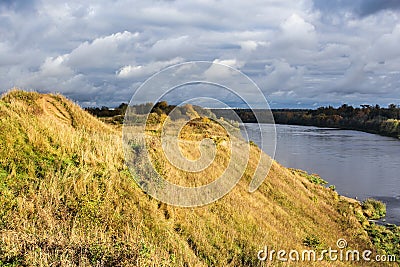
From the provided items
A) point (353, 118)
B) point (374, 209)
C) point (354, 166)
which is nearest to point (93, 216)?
point (374, 209)

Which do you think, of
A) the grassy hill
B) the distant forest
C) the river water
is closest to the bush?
the river water

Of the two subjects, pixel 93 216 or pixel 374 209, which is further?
pixel 374 209

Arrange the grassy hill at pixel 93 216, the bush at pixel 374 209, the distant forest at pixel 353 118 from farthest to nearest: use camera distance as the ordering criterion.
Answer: the distant forest at pixel 353 118
the bush at pixel 374 209
the grassy hill at pixel 93 216

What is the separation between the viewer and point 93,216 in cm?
734

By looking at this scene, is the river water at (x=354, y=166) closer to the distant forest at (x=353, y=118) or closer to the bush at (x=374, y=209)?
the bush at (x=374, y=209)

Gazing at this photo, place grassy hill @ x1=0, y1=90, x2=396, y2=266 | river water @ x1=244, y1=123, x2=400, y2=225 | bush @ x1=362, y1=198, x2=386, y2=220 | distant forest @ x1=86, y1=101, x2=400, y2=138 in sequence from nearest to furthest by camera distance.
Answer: grassy hill @ x1=0, y1=90, x2=396, y2=266 < bush @ x1=362, y1=198, x2=386, y2=220 < river water @ x1=244, y1=123, x2=400, y2=225 < distant forest @ x1=86, y1=101, x2=400, y2=138

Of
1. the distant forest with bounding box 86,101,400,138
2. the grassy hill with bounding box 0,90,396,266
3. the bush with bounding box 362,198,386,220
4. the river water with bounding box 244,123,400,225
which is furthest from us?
the distant forest with bounding box 86,101,400,138

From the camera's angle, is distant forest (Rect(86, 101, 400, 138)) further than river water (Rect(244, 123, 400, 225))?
Yes

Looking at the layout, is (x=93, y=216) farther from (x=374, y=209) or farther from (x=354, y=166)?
(x=354, y=166)

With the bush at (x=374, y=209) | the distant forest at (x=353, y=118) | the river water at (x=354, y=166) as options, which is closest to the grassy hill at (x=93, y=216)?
the bush at (x=374, y=209)

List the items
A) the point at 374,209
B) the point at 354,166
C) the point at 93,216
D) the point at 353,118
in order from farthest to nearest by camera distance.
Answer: the point at 353,118
the point at 354,166
the point at 374,209
the point at 93,216

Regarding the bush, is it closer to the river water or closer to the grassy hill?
the river water

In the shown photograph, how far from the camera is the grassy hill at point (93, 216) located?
5.89 m

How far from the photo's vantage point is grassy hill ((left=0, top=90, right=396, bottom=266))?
5.89m
